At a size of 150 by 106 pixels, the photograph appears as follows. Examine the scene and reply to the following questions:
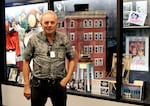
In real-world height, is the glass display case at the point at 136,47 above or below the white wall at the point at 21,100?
above

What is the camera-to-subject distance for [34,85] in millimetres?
3469

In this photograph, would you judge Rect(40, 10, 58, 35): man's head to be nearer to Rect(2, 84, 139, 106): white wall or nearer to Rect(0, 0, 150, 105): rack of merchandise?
Rect(0, 0, 150, 105): rack of merchandise

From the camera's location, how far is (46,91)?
3.48 m

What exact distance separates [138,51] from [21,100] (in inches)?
87.9

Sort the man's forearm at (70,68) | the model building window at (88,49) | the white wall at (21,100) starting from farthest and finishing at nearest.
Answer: the model building window at (88,49), the white wall at (21,100), the man's forearm at (70,68)

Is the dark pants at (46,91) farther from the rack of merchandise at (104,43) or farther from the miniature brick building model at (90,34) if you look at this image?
the miniature brick building model at (90,34)

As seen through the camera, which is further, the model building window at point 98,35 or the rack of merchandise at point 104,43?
the model building window at point 98,35

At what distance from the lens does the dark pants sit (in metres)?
3.45

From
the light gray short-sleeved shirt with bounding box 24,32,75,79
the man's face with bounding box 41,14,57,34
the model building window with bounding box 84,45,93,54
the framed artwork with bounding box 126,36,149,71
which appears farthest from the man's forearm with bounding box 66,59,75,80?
the model building window with bounding box 84,45,93,54

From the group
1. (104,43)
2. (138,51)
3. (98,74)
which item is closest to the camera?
(138,51)

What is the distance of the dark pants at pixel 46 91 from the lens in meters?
3.45

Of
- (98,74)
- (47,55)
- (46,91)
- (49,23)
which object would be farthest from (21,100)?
(49,23)

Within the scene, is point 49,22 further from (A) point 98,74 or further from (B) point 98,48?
(A) point 98,74

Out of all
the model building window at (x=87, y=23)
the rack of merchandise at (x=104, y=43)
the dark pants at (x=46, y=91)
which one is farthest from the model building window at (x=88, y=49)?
the dark pants at (x=46, y=91)
